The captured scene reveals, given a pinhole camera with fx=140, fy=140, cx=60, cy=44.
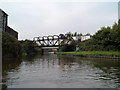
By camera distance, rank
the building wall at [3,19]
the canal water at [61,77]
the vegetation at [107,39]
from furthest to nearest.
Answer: the building wall at [3,19]
the vegetation at [107,39]
the canal water at [61,77]

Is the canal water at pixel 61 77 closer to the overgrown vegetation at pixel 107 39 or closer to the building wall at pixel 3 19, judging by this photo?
the overgrown vegetation at pixel 107 39

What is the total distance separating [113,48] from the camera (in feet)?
115

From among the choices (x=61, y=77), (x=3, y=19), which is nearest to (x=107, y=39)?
(x=61, y=77)

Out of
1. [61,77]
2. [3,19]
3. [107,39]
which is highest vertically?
[3,19]

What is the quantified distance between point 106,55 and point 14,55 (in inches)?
798

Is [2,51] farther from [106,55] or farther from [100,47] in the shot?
[100,47]

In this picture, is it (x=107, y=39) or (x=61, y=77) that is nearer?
(x=61, y=77)

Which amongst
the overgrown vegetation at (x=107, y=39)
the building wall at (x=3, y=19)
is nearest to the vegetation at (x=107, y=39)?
the overgrown vegetation at (x=107, y=39)

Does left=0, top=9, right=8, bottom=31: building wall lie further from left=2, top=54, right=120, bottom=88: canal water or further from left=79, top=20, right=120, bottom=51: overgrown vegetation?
left=2, top=54, right=120, bottom=88: canal water

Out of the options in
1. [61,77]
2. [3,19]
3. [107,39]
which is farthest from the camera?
[3,19]

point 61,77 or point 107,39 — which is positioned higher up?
point 107,39

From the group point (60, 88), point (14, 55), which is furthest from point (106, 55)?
point (60, 88)

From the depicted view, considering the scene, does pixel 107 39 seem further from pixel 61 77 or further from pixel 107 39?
pixel 61 77

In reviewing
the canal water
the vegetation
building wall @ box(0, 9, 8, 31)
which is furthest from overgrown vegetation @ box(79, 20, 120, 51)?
building wall @ box(0, 9, 8, 31)
